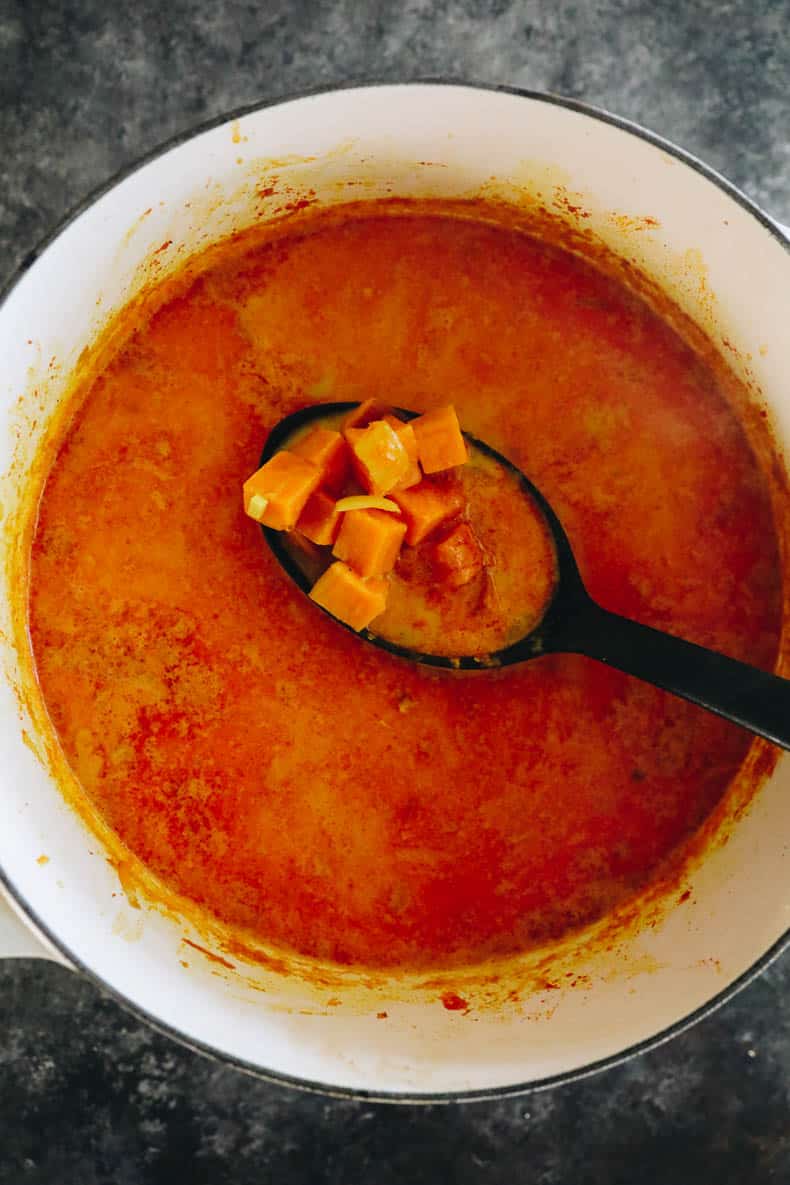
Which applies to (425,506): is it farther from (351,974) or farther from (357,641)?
(351,974)

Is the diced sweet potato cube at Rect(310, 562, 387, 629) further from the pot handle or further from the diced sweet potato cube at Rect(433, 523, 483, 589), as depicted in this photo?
the pot handle

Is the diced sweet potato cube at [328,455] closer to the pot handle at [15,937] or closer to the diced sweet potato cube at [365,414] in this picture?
the diced sweet potato cube at [365,414]

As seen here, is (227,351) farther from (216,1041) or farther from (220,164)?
(216,1041)

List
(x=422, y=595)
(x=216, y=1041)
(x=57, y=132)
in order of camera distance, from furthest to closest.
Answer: (x=57, y=132) < (x=422, y=595) < (x=216, y=1041)

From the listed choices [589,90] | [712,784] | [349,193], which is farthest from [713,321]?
[712,784]

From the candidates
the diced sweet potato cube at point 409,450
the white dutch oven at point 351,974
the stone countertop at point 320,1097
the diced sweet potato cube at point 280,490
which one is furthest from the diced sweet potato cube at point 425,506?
the stone countertop at point 320,1097

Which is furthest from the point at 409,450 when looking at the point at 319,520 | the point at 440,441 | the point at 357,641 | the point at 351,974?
the point at 351,974

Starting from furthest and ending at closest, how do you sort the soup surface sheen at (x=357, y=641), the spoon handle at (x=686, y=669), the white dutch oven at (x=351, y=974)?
1. the soup surface sheen at (x=357, y=641)
2. the white dutch oven at (x=351, y=974)
3. the spoon handle at (x=686, y=669)
